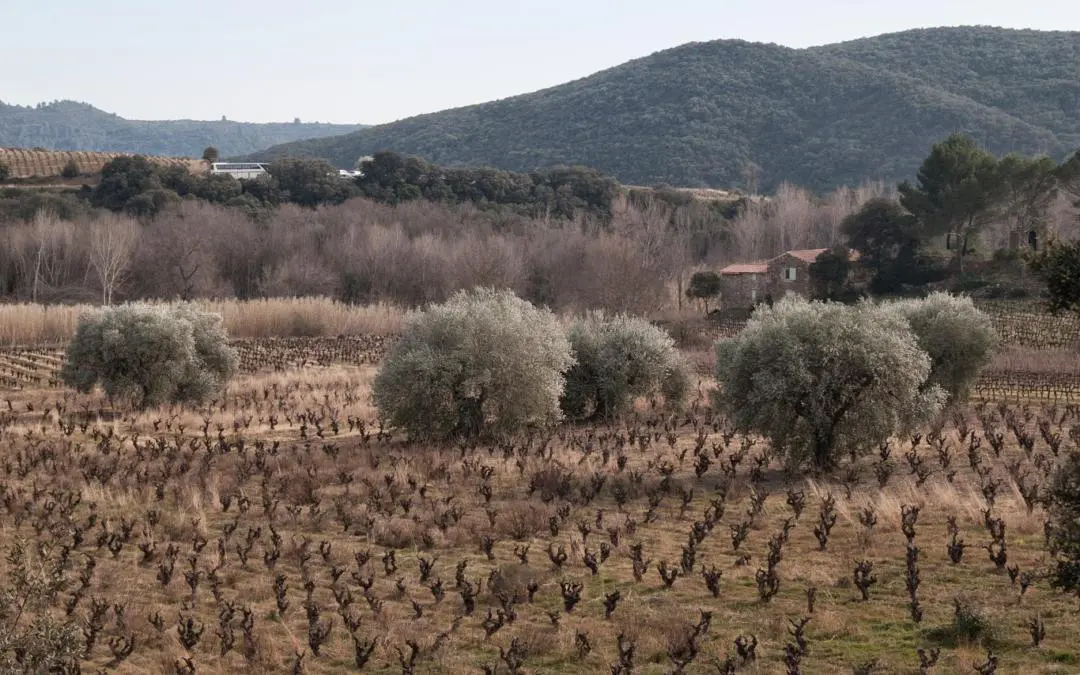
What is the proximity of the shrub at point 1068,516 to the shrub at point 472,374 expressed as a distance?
16276mm

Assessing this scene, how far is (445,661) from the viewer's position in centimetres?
1194

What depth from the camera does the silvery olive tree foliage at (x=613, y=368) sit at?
3119 centimetres

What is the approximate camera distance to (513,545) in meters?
16.8

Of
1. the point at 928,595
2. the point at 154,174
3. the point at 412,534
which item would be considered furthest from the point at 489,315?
the point at 154,174

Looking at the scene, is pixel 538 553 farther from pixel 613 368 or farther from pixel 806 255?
pixel 806 255

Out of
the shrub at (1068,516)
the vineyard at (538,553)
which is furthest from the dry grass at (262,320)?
the shrub at (1068,516)

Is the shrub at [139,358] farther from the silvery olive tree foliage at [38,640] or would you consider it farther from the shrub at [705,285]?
the shrub at [705,285]

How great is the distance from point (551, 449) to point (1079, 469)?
14.4 m

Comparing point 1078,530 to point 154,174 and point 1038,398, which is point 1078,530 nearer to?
point 1038,398

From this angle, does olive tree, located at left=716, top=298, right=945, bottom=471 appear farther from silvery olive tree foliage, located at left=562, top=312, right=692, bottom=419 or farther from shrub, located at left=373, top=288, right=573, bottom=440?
silvery olive tree foliage, located at left=562, top=312, right=692, bottom=419

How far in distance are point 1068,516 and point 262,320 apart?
57054mm

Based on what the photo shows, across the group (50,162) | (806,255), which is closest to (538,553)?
(806,255)

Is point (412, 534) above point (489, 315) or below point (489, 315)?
below

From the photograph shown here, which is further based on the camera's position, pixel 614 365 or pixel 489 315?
pixel 614 365
